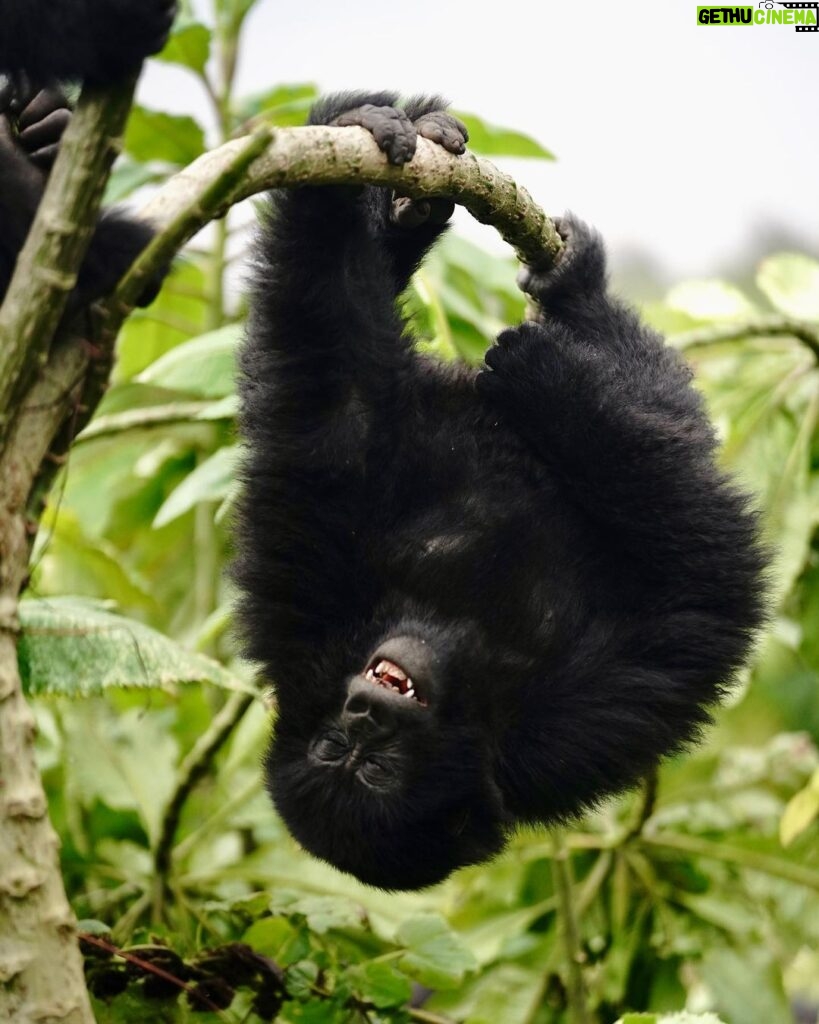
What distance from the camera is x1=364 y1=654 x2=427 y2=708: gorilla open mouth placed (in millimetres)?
3248

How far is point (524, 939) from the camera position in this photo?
195 inches

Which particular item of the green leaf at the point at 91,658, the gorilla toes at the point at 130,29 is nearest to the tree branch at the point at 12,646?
the gorilla toes at the point at 130,29

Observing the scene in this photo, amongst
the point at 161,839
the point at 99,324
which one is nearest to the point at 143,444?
the point at 161,839

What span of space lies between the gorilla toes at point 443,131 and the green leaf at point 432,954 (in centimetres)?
194

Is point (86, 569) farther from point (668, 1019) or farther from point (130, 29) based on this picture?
point (668, 1019)

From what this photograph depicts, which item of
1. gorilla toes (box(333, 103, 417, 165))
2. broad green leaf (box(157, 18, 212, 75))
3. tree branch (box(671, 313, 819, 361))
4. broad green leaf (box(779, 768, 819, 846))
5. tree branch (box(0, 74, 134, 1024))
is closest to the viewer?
tree branch (box(0, 74, 134, 1024))

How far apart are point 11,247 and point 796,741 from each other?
4.92m

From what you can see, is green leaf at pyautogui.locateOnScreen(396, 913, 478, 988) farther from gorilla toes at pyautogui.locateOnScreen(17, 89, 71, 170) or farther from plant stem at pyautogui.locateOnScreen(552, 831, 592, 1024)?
gorilla toes at pyautogui.locateOnScreen(17, 89, 71, 170)

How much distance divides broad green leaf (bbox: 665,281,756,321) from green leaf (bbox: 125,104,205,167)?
2.07m

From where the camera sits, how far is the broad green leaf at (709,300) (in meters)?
5.73

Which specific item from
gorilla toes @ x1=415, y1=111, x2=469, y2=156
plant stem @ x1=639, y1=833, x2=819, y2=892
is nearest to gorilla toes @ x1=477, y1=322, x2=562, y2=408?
gorilla toes @ x1=415, y1=111, x2=469, y2=156

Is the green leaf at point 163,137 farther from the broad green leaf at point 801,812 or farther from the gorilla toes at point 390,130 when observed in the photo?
the broad green leaf at point 801,812

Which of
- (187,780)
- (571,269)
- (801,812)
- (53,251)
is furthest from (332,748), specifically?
(801,812)

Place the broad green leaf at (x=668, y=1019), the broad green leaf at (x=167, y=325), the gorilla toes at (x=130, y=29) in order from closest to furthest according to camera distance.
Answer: the gorilla toes at (x=130, y=29), the broad green leaf at (x=668, y=1019), the broad green leaf at (x=167, y=325)
